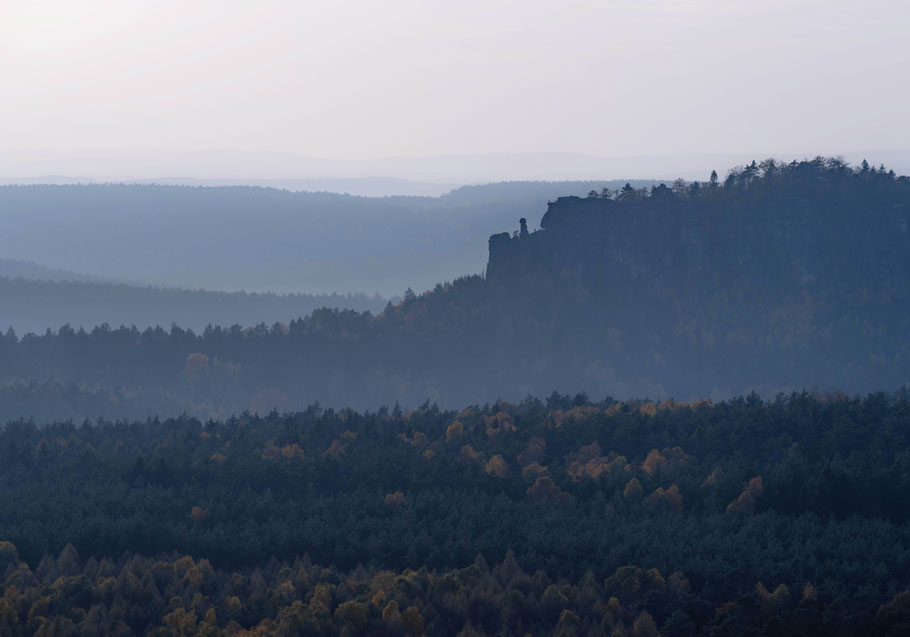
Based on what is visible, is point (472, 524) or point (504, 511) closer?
point (472, 524)

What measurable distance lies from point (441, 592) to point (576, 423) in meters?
71.2

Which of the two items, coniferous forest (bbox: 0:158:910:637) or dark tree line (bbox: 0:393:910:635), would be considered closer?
coniferous forest (bbox: 0:158:910:637)

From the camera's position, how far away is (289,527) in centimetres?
11912

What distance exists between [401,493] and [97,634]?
4868 centimetres

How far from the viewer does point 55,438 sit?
174 metres

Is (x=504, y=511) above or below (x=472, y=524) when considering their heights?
below

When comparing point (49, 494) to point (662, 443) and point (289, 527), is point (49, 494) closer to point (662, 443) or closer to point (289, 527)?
point (289, 527)

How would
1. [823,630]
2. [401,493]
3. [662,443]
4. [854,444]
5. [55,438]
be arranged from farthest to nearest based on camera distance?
[55,438], [662,443], [854,444], [401,493], [823,630]

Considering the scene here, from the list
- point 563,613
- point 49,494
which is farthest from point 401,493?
point 563,613

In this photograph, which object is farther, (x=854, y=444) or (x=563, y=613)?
(x=854, y=444)

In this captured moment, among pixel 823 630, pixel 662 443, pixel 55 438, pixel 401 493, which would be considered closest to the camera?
pixel 823 630

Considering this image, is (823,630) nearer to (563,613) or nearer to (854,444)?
(563,613)

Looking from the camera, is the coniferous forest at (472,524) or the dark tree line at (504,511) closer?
the coniferous forest at (472,524)

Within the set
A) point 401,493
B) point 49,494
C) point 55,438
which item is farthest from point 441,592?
point 55,438
